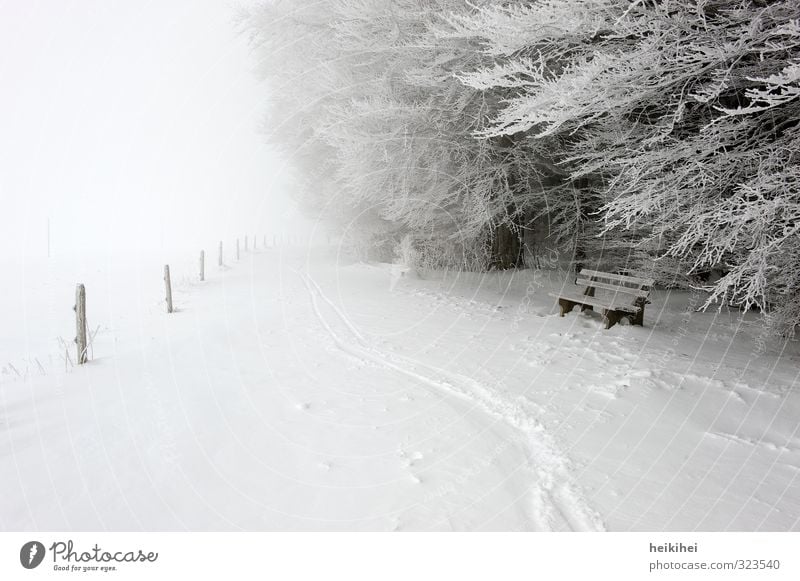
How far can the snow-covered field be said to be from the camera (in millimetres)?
2586

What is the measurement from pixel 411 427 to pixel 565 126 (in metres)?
3.93

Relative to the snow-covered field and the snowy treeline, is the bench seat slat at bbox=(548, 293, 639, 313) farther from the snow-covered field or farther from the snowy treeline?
the snowy treeline

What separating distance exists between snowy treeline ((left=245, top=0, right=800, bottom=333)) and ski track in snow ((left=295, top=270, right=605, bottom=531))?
2.07 meters

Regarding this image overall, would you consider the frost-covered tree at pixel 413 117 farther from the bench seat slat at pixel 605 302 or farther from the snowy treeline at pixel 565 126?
the bench seat slat at pixel 605 302

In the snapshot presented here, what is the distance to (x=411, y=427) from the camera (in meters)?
3.63

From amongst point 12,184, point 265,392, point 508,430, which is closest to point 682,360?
point 508,430

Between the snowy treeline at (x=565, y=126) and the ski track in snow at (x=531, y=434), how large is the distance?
2066mm

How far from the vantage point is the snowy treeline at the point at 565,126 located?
3.75 m

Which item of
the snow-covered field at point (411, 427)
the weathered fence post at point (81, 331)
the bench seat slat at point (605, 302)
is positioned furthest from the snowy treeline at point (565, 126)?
the weathered fence post at point (81, 331)

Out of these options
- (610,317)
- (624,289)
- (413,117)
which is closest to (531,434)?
(610,317)

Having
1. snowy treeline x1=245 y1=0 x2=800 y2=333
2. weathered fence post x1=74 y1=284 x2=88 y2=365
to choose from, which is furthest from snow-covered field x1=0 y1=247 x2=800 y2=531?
snowy treeline x1=245 y1=0 x2=800 y2=333

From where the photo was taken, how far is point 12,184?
141 feet

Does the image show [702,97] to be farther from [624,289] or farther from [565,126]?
[624,289]
